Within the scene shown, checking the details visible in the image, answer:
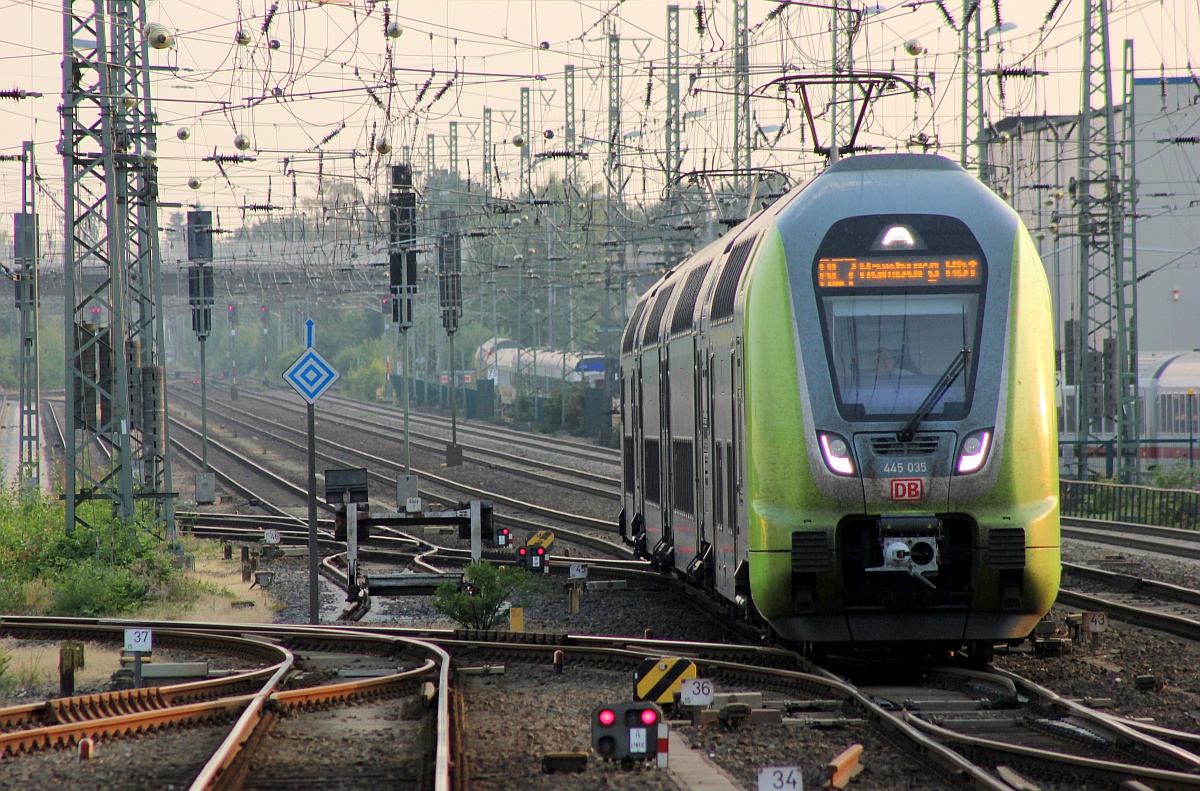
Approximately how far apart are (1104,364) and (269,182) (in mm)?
20754

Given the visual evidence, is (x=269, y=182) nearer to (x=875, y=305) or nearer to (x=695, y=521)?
(x=695, y=521)

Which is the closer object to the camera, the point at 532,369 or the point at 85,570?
the point at 85,570

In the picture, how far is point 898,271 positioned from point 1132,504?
19125mm

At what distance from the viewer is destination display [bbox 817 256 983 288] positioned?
35.4 feet

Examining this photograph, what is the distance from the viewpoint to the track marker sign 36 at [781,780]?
682 centimetres

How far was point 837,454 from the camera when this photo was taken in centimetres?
1053

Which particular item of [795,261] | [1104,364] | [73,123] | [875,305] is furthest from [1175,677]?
[1104,364]

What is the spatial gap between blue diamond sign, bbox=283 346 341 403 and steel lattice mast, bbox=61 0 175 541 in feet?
16.5

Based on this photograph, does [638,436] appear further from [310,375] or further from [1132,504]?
[1132,504]

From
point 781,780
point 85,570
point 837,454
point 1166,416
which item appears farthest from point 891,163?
point 1166,416

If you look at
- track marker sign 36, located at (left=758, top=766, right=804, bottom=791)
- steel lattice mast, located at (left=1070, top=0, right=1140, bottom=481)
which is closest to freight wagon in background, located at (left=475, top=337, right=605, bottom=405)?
steel lattice mast, located at (left=1070, top=0, right=1140, bottom=481)

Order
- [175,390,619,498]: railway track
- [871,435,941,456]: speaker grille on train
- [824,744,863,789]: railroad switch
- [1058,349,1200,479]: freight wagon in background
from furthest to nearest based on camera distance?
1. [175,390,619,498]: railway track
2. [1058,349,1200,479]: freight wagon in background
3. [871,435,941,456]: speaker grille on train
4. [824,744,863,789]: railroad switch

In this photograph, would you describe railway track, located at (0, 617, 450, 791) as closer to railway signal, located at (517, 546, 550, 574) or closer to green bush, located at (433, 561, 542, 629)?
green bush, located at (433, 561, 542, 629)

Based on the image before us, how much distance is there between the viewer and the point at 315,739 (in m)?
9.24
